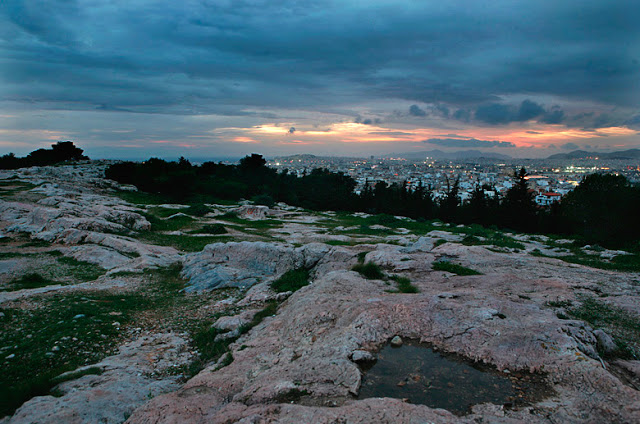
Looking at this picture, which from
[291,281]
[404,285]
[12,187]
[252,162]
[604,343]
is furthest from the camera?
[252,162]

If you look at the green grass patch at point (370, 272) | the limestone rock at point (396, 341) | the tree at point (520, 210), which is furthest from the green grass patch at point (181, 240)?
the tree at point (520, 210)

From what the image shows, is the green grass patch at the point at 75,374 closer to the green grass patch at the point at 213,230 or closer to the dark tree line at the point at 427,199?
the green grass patch at the point at 213,230

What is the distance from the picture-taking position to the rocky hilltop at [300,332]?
4695 millimetres

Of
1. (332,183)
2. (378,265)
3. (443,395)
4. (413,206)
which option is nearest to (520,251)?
(378,265)

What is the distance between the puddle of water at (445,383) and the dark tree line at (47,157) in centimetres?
8639

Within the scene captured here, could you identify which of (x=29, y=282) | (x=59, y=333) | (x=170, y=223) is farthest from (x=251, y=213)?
(x=59, y=333)

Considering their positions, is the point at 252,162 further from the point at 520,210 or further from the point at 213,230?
the point at 520,210

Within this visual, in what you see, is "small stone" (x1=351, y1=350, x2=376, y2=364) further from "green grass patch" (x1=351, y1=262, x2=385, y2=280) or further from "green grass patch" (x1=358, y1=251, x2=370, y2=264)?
"green grass patch" (x1=358, y1=251, x2=370, y2=264)

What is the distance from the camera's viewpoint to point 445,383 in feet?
16.7

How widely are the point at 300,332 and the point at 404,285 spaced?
14.6 ft

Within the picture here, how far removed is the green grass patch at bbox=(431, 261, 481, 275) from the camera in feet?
39.3

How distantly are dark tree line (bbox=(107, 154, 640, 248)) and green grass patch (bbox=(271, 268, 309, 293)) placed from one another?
22.8 metres

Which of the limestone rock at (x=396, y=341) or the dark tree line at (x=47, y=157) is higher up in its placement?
the dark tree line at (x=47, y=157)

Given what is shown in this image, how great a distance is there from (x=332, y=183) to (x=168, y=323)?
70.0m
